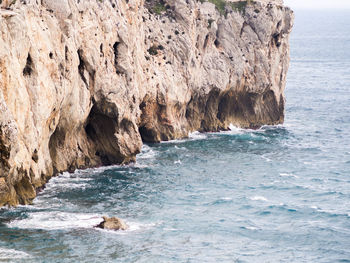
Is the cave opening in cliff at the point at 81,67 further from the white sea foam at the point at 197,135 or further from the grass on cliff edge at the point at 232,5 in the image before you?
the grass on cliff edge at the point at 232,5

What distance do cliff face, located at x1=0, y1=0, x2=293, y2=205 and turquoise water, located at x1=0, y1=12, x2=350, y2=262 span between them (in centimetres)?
374

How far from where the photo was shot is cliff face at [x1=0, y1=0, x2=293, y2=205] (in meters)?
61.5

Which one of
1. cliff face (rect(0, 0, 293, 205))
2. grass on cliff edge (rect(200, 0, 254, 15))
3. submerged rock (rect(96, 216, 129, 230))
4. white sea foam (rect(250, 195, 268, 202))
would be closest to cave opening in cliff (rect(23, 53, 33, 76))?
cliff face (rect(0, 0, 293, 205))

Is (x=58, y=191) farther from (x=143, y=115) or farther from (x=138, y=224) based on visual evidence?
(x=143, y=115)

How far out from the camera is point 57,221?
62219 millimetres

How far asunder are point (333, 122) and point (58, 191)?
69148mm

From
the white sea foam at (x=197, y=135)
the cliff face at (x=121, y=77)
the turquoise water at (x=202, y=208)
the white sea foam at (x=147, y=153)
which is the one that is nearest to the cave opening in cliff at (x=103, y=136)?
the cliff face at (x=121, y=77)

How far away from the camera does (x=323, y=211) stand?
72.1m

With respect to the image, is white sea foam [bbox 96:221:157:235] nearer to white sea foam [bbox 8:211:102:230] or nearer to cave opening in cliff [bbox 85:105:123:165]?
white sea foam [bbox 8:211:102:230]

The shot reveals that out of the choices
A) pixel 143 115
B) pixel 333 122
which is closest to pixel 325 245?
pixel 143 115

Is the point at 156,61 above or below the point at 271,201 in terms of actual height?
above

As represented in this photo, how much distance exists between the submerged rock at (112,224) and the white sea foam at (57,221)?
1.22m

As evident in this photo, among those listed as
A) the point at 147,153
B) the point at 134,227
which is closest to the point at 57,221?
the point at 134,227

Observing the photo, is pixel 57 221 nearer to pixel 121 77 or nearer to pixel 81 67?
pixel 81 67
